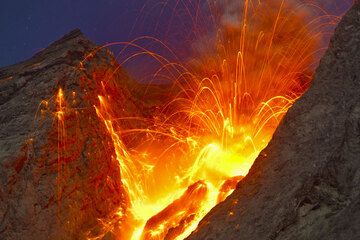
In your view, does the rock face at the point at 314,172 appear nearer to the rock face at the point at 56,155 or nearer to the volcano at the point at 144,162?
the volcano at the point at 144,162

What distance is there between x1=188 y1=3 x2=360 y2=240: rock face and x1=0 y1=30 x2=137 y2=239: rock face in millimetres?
4751

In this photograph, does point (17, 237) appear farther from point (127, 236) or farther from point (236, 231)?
point (236, 231)

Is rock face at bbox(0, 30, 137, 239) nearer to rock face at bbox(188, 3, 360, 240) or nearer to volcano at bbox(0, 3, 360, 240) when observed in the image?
volcano at bbox(0, 3, 360, 240)

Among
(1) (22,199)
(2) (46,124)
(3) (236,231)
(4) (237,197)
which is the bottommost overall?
(3) (236,231)

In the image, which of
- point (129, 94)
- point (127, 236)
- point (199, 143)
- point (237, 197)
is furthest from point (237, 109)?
point (237, 197)

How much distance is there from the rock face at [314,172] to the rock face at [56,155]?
4.75m

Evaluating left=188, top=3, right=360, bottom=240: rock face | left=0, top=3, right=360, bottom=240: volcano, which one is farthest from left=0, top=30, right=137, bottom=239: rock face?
left=188, top=3, right=360, bottom=240: rock face

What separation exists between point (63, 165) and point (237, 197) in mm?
5638

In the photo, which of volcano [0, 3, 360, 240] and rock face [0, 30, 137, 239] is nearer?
volcano [0, 3, 360, 240]

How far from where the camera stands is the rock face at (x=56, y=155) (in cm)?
1152

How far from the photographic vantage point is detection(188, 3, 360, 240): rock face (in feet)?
21.0

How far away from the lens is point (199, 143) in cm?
1622

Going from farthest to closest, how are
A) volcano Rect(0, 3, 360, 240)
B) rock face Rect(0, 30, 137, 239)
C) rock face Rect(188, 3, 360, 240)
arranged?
rock face Rect(0, 30, 137, 239) → volcano Rect(0, 3, 360, 240) → rock face Rect(188, 3, 360, 240)

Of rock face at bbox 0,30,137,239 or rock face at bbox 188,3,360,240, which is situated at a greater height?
rock face at bbox 0,30,137,239
